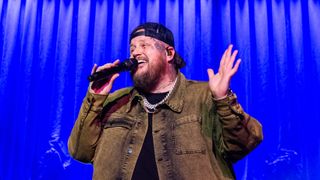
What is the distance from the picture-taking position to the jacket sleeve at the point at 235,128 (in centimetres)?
121

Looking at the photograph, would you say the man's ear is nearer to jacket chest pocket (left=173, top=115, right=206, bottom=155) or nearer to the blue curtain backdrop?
jacket chest pocket (left=173, top=115, right=206, bottom=155)

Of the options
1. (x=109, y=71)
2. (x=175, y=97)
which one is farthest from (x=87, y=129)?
(x=175, y=97)

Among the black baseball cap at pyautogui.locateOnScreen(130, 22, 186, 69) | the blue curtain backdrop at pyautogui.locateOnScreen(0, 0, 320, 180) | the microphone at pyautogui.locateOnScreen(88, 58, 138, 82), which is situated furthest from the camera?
the blue curtain backdrop at pyautogui.locateOnScreen(0, 0, 320, 180)

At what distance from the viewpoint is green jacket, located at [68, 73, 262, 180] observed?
4.08ft

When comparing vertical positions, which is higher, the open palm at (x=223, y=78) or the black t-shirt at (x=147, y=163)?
the open palm at (x=223, y=78)

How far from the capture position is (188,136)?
4.29ft

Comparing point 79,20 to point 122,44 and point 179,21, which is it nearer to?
point 122,44

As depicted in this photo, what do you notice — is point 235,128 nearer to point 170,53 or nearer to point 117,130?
point 117,130

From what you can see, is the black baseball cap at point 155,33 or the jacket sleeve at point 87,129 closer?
the jacket sleeve at point 87,129

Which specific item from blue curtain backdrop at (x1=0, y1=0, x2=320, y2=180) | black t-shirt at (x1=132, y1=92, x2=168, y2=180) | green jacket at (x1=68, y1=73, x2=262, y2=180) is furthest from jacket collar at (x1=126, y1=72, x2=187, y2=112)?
blue curtain backdrop at (x1=0, y1=0, x2=320, y2=180)

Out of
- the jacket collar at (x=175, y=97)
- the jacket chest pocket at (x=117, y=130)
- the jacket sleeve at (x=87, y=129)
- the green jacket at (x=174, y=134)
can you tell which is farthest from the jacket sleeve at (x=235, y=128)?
the jacket sleeve at (x=87, y=129)

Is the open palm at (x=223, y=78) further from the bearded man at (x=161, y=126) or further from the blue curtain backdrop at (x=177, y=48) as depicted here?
the blue curtain backdrop at (x=177, y=48)

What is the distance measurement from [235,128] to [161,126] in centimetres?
26

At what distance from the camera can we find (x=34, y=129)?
2506mm
